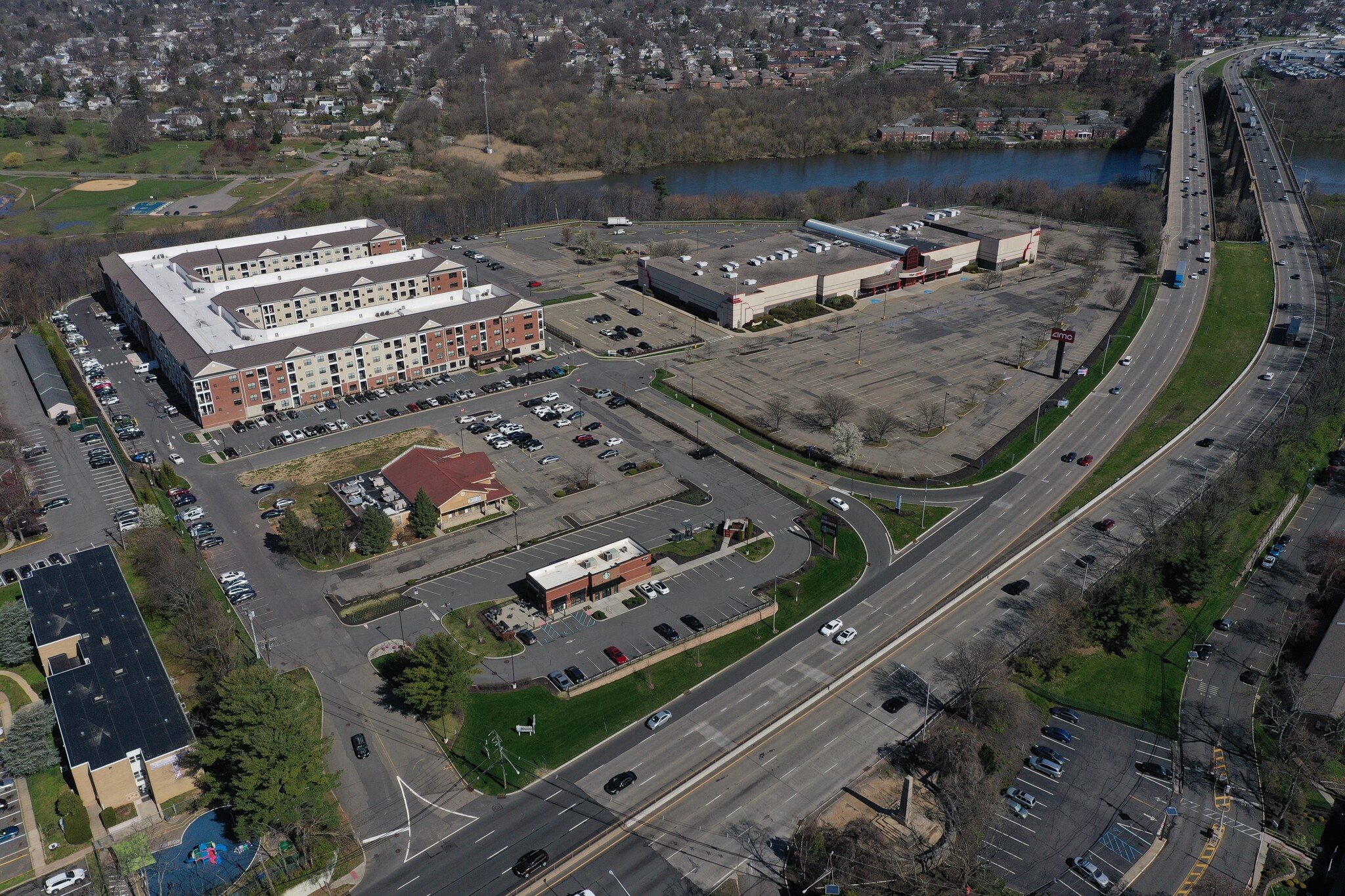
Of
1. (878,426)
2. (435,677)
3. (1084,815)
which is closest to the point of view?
→ (1084,815)

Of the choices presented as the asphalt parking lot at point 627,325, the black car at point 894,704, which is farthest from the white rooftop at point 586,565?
the asphalt parking lot at point 627,325

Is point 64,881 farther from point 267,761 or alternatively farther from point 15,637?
point 15,637

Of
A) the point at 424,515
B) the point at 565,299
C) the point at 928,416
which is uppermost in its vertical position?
the point at 565,299

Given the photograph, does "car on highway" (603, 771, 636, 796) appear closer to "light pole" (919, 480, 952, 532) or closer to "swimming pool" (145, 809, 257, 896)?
"swimming pool" (145, 809, 257, 896)

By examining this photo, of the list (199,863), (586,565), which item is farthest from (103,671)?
(586,565)

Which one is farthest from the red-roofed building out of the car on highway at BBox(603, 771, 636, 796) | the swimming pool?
the car on highway at BBox(603, 771, 636, 796)

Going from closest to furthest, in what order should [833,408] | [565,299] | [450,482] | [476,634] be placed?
[476,634] < [450,482] < [833,408] < [565,299]

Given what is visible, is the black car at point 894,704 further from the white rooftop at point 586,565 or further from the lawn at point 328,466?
the lawn at point 328,466

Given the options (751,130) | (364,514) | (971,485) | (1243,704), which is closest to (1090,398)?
(971,485)
